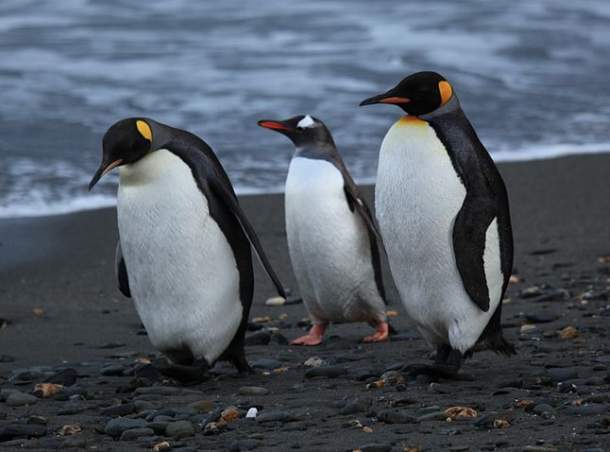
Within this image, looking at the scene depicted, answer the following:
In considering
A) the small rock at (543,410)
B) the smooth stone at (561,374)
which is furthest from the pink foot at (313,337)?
the small rock at (543,410)

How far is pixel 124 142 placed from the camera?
4.89 m

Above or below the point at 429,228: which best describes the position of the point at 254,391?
below

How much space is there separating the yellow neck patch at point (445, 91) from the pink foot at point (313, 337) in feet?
4.64

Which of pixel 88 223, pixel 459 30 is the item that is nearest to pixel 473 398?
pixel 88 223

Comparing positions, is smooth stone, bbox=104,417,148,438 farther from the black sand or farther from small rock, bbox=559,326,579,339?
small rock, bbox=559,326,579,339

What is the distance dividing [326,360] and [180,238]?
30.2 inches

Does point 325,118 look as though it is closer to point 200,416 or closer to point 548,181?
point 548,181

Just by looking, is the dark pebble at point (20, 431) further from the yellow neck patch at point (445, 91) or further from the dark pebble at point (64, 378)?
the yellow neck patch at point (445, 91)

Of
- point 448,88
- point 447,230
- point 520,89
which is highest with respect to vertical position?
point 448,88

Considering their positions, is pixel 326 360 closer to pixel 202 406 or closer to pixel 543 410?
pixel 202 406

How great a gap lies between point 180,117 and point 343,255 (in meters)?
5.97

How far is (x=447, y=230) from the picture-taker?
16.0 ft

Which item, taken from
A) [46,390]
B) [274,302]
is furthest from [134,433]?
[274,302]

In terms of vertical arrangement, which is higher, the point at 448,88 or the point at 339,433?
the point at 448,88
